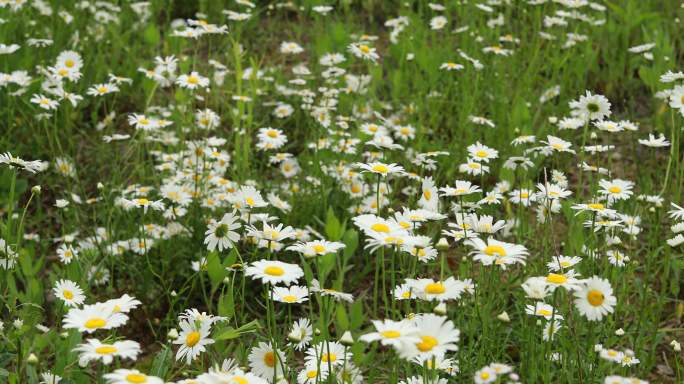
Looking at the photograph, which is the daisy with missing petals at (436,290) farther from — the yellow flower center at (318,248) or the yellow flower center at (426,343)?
the yellow flower center at (318,248)

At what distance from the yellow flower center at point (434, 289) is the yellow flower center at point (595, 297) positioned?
26 centimetres

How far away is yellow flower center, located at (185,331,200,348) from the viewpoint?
169cm

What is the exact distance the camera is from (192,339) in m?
1.69

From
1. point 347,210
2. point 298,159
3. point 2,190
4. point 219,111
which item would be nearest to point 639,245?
point 347,210

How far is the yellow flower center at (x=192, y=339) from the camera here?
169cm

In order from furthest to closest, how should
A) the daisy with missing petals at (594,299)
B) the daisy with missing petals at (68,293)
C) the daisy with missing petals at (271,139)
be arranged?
1. the daisy with missing petals at (271,139)
2. the daisy with missing petals at (68,293)
3. the daisy with missing petals at (594,299)

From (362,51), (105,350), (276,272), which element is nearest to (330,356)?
(276,272)

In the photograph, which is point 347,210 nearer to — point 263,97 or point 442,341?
point 263,97

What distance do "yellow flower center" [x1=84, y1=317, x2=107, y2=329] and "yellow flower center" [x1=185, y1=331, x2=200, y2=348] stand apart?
281 mm

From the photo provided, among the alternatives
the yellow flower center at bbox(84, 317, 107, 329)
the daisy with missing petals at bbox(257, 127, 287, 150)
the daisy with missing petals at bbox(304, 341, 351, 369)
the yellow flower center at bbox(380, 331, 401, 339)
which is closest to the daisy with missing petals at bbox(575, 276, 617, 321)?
the yellow flower center at bbox(380, 331, 401, 339)

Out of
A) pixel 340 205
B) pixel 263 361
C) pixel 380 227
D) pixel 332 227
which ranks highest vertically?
pixel 380 227

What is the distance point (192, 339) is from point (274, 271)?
0.85 feet

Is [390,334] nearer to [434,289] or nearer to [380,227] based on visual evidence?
[434,289]

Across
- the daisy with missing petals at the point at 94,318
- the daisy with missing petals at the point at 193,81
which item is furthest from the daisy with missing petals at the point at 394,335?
the daisy with missing petals at the point at 193,81
